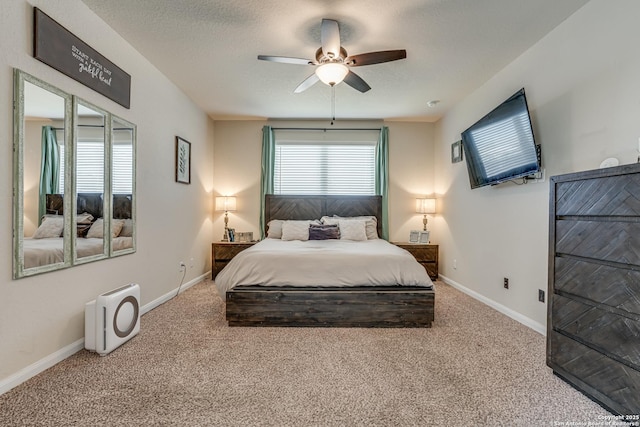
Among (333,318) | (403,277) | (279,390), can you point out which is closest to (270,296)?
(333,318)

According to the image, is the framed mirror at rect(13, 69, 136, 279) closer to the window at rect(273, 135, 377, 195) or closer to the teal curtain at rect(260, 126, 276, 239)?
the teal curtain at rect(260, 126, 276, 239)

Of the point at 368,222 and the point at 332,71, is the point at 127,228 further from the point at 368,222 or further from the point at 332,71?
the point at 368,222

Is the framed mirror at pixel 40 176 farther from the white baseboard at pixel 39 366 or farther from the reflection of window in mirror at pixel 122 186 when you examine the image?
the white baseboard at pixel 39 366

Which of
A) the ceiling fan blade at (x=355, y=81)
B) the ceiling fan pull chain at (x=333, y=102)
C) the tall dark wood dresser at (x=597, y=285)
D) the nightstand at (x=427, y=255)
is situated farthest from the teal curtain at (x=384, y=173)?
the tall dark wood dresser at (x=597, y=285)

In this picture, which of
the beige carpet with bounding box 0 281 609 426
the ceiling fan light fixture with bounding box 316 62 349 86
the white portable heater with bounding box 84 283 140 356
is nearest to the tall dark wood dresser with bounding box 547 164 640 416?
the beige carpet with bounding box 0 281 609 426

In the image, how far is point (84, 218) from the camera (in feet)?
8.16

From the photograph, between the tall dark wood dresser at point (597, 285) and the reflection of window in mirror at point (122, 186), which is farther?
the reflection of window in mirror at point (122, 186)

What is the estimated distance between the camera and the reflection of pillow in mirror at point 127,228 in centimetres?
292

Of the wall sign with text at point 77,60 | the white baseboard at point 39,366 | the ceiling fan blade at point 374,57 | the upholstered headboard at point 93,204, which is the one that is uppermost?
the ceiling fan blade at point 374,57

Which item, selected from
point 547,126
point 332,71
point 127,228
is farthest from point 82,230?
point 547,126

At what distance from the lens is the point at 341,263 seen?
301cm

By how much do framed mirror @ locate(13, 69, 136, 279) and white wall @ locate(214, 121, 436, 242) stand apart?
2.41m

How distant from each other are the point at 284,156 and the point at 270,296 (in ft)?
10.3

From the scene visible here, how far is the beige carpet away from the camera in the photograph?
166 cm
